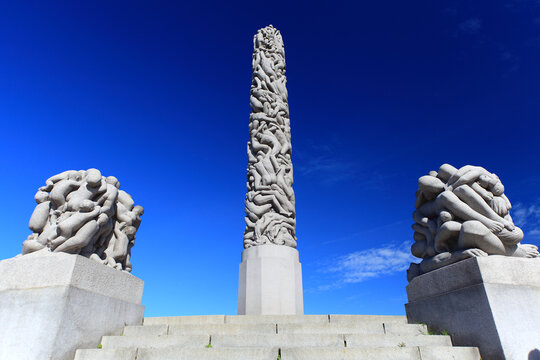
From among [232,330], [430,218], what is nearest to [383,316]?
[430,218]

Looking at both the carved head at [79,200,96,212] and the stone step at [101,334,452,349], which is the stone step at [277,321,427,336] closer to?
the stone step at [101,334,452,349]

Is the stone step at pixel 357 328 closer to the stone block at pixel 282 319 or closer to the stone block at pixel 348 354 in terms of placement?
the stone block at pixel 282 319

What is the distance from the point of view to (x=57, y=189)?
203 inches

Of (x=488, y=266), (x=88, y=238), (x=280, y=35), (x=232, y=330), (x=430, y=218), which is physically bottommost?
(x=232, y=330)

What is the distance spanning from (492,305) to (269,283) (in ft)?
16.6

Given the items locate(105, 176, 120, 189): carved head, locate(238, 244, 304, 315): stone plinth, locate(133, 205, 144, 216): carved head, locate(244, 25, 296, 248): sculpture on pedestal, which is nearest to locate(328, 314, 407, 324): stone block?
locate(238, 244, 304, 315): stone plinth

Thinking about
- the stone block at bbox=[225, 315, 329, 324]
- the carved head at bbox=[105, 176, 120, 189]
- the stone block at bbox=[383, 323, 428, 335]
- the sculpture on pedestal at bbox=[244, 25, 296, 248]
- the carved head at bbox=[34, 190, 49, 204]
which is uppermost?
the sculpture on pedestal at bbox=[244, 25, 296, 248]

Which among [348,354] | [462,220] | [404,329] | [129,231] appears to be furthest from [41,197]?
[462,220]

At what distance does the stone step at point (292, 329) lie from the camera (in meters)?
4.84

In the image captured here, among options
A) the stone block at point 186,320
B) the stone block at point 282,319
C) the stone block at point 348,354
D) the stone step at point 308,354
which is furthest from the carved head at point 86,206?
the stone block at point 348,354

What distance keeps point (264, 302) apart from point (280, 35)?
9980mm

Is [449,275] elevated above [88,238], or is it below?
below

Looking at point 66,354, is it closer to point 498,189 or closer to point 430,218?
point 430,218

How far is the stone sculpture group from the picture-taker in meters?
4.76
